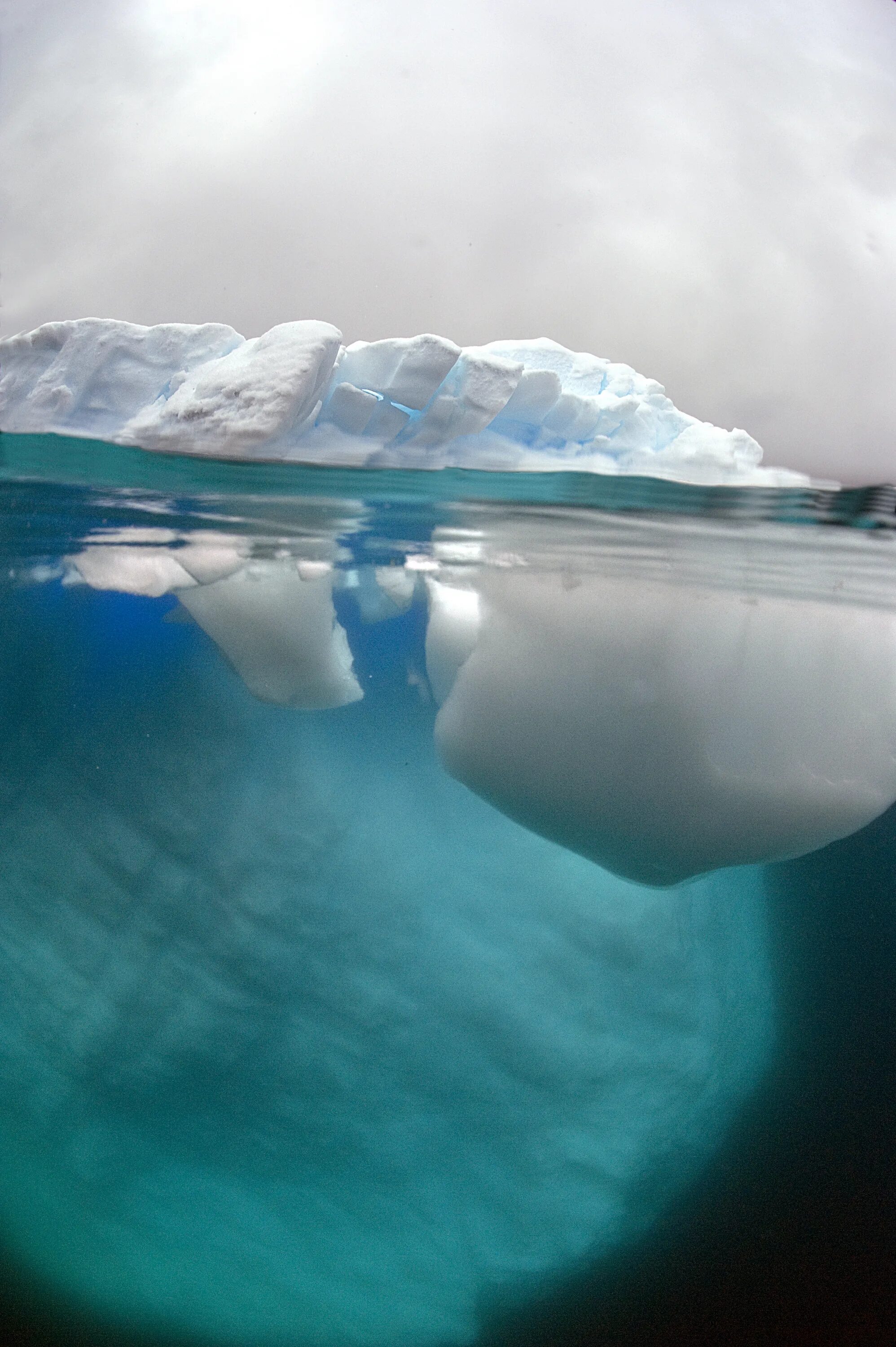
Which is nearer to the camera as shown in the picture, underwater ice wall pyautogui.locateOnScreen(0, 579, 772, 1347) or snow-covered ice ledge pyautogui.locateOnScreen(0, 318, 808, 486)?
snow-covered ice ledge pyautogui.locateOnScreen(0, 318, 808, 486)

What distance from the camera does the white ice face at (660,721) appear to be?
0.86 meters

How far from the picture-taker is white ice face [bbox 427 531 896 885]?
862 millimetres

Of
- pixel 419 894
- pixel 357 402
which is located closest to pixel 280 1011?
pixel 419 894

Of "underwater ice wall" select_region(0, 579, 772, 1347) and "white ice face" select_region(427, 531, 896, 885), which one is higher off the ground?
"white ice face" select_region(427, 531, 896, 885)

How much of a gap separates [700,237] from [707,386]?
0.14 meters

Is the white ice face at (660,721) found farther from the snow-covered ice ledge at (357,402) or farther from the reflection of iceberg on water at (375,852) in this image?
the snow-covered ice ledge at (357,402)

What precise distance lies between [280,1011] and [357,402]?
0.69 meters

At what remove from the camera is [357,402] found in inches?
27.9

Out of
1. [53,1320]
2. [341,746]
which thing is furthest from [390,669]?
[53,1320]

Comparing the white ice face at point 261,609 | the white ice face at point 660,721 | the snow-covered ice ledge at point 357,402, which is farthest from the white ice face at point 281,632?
the snow-covered ice ledge at point 357,402

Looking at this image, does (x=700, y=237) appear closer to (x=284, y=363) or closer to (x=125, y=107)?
(x=284, y=363)

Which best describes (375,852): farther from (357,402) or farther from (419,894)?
(357,402)

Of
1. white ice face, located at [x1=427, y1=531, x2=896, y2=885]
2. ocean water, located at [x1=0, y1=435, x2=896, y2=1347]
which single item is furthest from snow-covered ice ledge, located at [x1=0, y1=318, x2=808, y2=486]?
white ice face, located at [x1=427, y1=531, x2=896, y2=885]

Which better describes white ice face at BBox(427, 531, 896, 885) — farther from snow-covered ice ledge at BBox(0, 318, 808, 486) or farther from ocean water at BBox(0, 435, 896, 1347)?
snow-covered ice ledge at BBox(0, 318, 808, 486)
